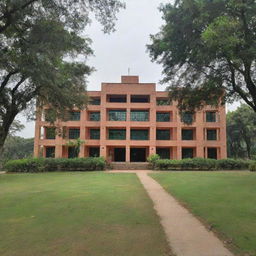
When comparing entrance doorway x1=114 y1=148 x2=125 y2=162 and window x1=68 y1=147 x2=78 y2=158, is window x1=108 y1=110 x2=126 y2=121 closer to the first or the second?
entrance doorway x1=114 y1=148 x2=125 y2=162

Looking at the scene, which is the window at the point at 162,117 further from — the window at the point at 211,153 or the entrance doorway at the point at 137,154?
the window at the point at 211,153

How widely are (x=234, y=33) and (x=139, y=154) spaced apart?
32.9 meters

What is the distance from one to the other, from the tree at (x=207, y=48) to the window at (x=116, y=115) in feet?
79.3

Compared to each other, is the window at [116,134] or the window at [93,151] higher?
the window at [116,134]

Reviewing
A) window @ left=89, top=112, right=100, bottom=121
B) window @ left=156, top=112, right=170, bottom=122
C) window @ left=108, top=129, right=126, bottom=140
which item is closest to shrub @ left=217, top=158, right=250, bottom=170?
window @ left=156, top=112, right=170, bottom=122

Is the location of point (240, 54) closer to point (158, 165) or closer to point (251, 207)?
point (251, 207)

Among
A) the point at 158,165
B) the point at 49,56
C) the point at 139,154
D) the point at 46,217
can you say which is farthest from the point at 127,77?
the point at 46,217

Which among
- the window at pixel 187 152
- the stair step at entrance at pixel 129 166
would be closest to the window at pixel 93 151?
the stair step at entrance at pixel 129 166

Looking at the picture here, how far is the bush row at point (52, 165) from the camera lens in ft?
92.8

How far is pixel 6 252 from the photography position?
470 centimetres

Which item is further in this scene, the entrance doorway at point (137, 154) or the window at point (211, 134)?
the entrance doorway at point (137, 154)

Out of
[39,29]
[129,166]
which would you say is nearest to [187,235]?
[39,29]

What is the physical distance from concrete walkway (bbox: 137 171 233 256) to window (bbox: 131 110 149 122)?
3155cm

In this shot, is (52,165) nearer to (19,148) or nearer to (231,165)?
(231,165)
